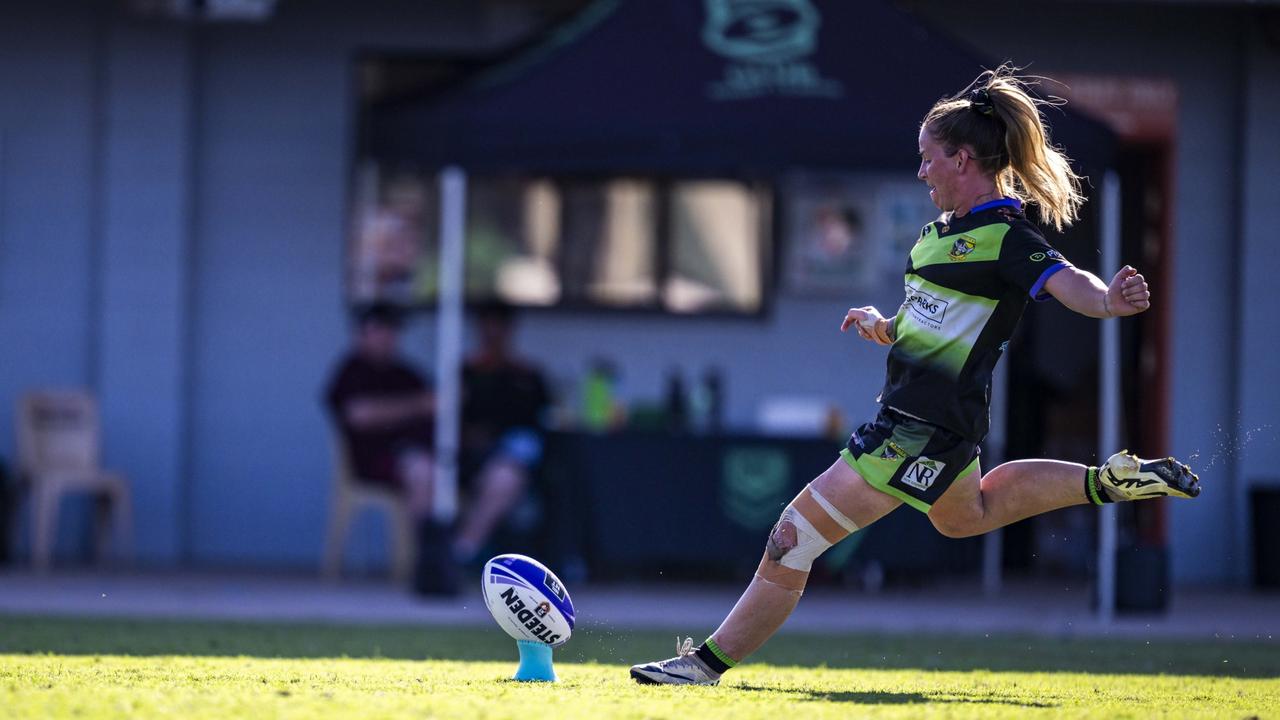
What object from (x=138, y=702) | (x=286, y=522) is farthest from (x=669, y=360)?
(x=138, y=702)

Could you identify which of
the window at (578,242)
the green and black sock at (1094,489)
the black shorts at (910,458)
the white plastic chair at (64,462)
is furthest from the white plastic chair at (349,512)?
the green and black sock at (1094,489)

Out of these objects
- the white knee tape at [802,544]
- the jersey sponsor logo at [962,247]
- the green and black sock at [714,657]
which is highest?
the jersey sponsor logo at [962,247]

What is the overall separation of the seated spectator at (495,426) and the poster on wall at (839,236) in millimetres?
2163

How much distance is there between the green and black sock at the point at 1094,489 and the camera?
16.5 ft

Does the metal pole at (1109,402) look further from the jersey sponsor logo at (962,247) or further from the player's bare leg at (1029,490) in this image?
the jersey sponsor logo at (962,247)

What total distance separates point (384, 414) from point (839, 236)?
3385 mm

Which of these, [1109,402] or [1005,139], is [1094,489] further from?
[1109,402]

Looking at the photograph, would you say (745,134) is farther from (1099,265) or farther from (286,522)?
(286,522)

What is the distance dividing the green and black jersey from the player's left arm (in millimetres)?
260

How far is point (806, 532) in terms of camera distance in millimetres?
5035

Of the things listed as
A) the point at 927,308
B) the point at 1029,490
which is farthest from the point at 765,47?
the point at 1029,490

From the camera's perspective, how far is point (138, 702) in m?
4.42

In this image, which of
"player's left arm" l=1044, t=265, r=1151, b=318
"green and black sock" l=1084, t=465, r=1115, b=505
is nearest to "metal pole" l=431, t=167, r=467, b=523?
"green and black sock" l=1084, t=465, r=1115, b=505

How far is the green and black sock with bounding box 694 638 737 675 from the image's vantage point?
202 inches
